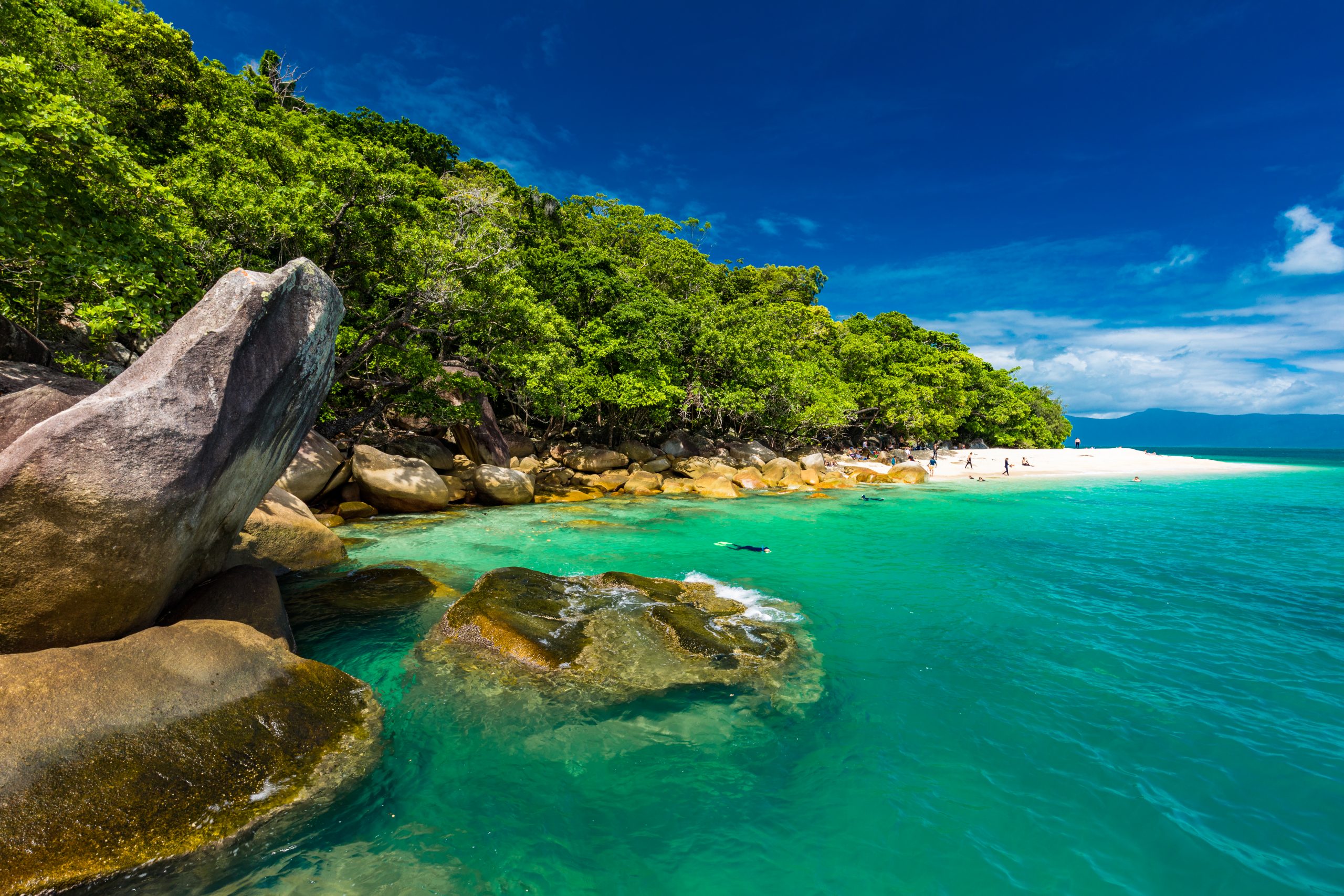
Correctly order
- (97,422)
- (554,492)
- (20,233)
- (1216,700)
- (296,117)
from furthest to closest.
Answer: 1. (554,492)
2. (296,117)
3. (20,233)
4. (1216,700)
5. (97,422)

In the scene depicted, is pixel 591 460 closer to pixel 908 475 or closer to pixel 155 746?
pixel 908 475

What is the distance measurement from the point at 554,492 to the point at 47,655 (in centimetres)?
1790

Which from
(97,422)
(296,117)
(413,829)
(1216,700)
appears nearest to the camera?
(413,829)

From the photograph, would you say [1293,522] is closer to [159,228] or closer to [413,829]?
[413,829]

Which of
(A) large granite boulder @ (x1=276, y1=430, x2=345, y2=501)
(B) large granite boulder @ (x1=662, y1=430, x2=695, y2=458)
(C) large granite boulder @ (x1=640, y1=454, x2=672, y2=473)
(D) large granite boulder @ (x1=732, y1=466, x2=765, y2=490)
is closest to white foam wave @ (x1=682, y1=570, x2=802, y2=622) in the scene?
(A) large granite boulder @ (x1=276, y1=430, x2=345, y2=501)

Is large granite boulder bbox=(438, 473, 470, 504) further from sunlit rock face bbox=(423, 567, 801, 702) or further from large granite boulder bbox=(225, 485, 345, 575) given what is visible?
sunlit rock face bbox=(423, 567, 801, 702)

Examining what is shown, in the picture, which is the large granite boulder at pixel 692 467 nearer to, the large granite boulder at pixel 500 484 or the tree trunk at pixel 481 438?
the tree trunk at pixel 481 438

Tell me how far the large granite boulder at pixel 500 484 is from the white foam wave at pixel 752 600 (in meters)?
10.2

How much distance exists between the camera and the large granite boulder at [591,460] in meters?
25.6

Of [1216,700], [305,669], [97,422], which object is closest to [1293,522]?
[1216,700]

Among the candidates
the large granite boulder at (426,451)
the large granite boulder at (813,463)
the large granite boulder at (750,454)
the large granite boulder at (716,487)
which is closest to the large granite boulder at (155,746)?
the large granite boulder at (426,451)

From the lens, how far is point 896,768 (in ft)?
16.6

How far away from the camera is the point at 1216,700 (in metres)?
6.45

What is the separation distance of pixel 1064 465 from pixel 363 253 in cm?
5341
